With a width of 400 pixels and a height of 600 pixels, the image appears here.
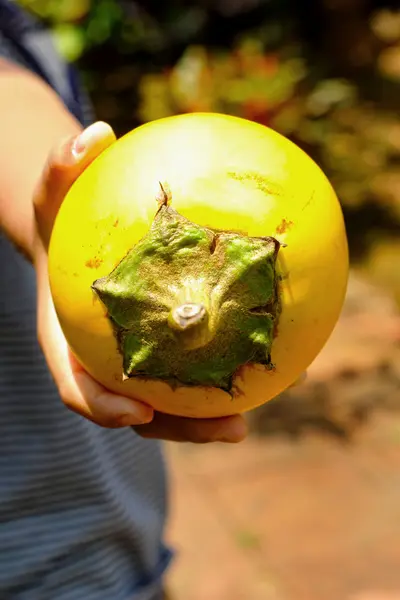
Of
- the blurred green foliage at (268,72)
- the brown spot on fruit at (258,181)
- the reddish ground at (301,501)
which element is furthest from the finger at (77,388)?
the blurred green foliage at (268,72)

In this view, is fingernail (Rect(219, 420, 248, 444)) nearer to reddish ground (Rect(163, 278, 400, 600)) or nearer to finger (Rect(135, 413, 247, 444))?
finger (Rect(135, 413, 247, 444))

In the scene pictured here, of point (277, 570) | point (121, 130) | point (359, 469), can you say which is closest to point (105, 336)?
point (277, 570)

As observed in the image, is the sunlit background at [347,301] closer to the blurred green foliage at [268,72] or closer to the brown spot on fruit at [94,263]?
the blurred green foliage at [268,72]

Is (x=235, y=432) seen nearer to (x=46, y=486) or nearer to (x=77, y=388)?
(x=77, y=388)

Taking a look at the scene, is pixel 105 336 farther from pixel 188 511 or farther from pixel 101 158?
pixel 188 511

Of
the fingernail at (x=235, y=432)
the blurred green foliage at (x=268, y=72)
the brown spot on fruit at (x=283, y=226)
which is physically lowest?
the blurred green foliage at (x=268, y=72)


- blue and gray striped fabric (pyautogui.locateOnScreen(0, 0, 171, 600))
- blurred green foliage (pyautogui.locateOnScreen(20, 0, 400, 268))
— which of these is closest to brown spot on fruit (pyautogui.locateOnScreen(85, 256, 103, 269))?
blue and gray striped fabric (pyautogui.locateOnScreen(0, 0, 171, 600))

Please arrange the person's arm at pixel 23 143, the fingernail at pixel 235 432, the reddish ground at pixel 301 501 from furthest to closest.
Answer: the reddish ground at pixel 301 501 → the person's arm at pixel 23 143 → the fingernail at pixel 235 432

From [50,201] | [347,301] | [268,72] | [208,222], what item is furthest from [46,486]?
[268,72]
